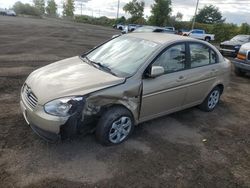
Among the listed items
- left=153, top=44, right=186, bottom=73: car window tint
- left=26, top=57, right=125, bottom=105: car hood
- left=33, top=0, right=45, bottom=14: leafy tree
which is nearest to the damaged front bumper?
left=26, top=57, right=125, bottom=105: car hood

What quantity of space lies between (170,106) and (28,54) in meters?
7.88

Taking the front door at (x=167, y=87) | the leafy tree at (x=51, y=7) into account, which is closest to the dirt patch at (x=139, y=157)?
the front door at (x=167, y=87)

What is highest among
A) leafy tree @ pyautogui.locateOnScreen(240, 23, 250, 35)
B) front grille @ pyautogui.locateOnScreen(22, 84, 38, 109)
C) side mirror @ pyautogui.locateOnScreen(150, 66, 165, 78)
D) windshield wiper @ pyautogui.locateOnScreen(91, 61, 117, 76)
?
side mirror @ pyautogui.locateOnScreen(150, 66, 165, 78)

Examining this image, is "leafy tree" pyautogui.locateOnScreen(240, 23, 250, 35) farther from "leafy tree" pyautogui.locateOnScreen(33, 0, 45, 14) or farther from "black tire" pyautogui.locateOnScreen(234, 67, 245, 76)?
"leafy tree" pyautogui.locateOnScreen(33, 0, 45, 14)

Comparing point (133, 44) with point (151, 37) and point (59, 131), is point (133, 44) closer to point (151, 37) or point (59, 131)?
point (151, 37)

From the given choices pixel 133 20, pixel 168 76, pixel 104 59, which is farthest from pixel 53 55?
pixel 133 20

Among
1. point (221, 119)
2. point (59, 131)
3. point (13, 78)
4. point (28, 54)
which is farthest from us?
point (28, 54)

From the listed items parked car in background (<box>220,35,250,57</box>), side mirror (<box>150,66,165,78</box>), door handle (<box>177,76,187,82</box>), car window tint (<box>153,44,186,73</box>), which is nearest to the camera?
side mirror (<box>150,66,165,78</box>)

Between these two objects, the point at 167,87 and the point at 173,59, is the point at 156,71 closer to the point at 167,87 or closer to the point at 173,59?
the point at 167,87

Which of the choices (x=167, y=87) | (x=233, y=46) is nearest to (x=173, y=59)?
(x=167, y=87)

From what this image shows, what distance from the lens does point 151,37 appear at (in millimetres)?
4902

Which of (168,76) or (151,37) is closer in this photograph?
(168,76)

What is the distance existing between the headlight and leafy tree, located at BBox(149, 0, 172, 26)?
51.0 m

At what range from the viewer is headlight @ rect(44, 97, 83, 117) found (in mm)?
3484
